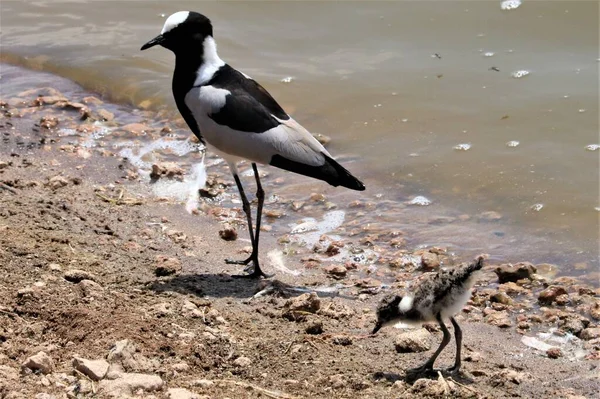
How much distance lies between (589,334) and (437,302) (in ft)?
4.32

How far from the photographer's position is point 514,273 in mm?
6746

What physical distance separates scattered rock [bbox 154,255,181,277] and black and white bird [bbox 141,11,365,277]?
1.84 ft

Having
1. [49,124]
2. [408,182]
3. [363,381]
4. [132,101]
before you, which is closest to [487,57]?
[408,182]

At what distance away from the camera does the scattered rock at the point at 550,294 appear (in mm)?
6441

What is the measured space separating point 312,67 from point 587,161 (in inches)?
137

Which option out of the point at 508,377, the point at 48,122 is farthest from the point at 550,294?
the point at 48,122

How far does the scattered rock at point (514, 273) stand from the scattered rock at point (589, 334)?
88 cm

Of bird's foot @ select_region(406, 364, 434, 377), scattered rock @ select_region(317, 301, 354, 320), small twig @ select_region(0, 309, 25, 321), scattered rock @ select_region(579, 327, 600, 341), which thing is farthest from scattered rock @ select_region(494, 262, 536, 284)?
small twig @ select_region(0, 309, 25, 321)

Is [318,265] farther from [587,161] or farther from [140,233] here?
[587,161]

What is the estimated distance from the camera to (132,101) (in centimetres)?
1034

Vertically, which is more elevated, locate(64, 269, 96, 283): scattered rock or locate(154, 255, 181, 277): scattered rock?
locate(64, 269, 96, 283): scattered rock

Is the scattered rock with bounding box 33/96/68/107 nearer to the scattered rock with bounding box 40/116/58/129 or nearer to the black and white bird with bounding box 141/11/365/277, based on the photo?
the scattered rock with bounding box 40/116/58/129

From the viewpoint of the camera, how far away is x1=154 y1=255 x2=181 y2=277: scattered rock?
6.33 meters

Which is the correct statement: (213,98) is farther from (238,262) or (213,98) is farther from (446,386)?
(446,386)
